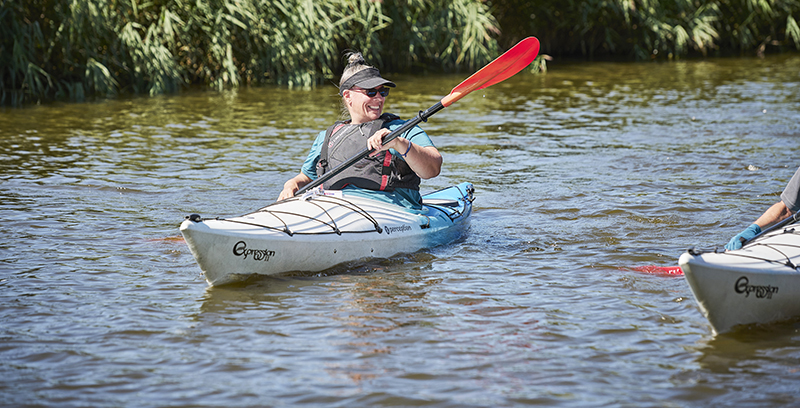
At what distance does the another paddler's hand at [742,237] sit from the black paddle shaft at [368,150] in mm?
1464

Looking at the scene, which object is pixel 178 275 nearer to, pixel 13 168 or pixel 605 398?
pixel 605 398

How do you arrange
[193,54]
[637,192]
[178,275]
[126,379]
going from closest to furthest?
[126,379] < [178,275] < [637,192] < [193,54]

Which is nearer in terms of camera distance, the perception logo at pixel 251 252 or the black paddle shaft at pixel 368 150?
the perception logo at pixel 251 252

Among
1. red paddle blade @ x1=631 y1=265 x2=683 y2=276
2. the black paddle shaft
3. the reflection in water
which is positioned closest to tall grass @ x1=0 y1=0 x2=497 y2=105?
the reflection in water

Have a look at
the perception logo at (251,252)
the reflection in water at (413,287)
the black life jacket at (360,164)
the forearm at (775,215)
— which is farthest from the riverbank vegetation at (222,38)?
the forearm at (775,215)

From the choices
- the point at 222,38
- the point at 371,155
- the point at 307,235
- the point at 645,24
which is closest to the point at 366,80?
the point at 371,155

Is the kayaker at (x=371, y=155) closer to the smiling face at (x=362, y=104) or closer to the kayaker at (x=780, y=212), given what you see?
the smiling face at (x=362, y=104)

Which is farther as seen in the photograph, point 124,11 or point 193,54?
point 193,54

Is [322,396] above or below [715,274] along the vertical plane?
below

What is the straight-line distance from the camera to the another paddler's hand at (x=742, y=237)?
334cm

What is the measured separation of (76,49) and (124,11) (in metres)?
0.79

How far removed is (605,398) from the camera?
2.58 metres

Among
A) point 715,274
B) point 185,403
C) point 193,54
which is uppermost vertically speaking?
point 193,54

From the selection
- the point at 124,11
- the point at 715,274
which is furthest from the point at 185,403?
the point at 124,11
